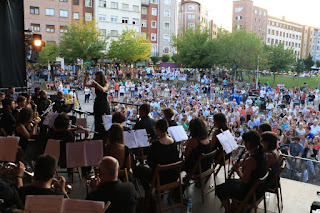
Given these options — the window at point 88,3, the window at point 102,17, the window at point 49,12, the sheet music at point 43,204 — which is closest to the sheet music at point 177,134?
the sheet music at point 43,204

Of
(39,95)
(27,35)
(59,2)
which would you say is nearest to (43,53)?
(59,2)

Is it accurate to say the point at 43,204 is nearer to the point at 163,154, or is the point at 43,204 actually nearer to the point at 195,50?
the point at 163,154

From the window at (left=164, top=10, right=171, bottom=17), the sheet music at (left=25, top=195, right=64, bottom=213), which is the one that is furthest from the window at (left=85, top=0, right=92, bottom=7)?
the sheet music at (left=25, top=195, right=64, bottom=213)

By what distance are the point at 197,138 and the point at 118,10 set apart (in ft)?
148

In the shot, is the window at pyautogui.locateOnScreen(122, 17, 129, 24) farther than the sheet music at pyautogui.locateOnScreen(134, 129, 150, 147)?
Yes

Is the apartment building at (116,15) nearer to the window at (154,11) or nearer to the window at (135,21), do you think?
the window at (135,21)

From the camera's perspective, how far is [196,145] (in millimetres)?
4246

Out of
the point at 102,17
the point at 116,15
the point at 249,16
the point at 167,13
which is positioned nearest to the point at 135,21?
the point at 116,15

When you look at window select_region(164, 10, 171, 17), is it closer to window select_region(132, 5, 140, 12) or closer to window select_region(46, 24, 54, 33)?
window select_region(132, 5, 140, 12)

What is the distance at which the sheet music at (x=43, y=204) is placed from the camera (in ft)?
7.52

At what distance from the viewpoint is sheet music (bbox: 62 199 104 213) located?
231 cm

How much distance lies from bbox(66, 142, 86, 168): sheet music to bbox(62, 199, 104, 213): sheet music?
58.7 inches

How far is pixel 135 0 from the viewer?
47.4m

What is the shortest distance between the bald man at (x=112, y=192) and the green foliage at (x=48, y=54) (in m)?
33.0
